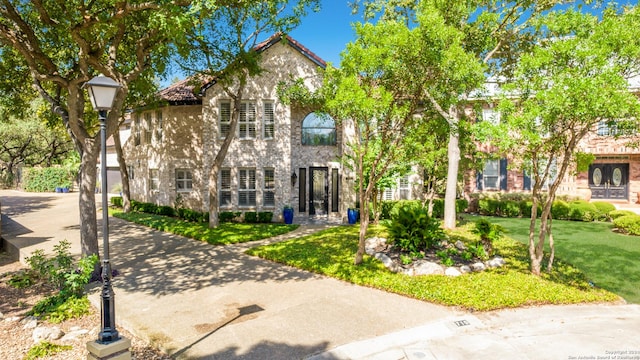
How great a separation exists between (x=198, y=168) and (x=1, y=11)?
12.8m

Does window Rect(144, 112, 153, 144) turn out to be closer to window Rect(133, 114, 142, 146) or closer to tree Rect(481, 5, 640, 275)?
window Rect(133, 114, 142, 146)

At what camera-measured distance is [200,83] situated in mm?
18250

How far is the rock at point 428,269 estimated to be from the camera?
10.8 metres

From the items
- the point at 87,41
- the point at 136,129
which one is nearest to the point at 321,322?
the point at 87,41

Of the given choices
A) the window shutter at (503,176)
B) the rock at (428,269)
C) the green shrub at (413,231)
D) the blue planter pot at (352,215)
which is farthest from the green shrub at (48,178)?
the window shutter at (503,176)

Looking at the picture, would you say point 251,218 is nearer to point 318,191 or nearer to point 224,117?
point 318,191

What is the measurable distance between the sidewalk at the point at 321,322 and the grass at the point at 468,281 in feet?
1.04

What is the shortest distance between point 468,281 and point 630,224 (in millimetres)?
13000

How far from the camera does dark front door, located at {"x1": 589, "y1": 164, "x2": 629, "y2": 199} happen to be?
88.2 feet

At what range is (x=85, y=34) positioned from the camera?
11352 mm

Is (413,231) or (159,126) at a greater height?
(159,126)

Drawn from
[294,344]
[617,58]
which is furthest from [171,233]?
[617,58]

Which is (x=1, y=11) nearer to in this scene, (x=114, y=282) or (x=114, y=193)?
(x=114, y=282)

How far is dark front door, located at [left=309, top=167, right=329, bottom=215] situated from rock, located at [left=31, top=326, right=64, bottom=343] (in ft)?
50.1
